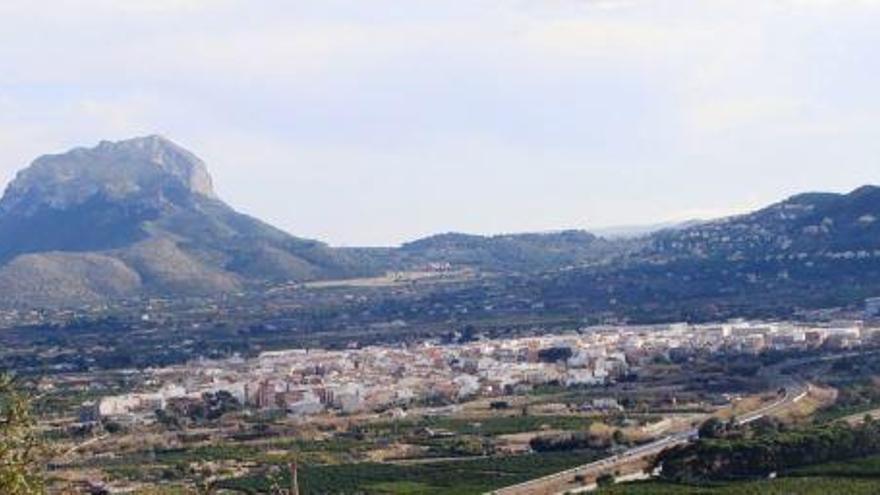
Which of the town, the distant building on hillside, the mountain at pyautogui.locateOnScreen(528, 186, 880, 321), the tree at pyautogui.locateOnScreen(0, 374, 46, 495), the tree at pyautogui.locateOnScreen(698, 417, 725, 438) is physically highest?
the mountain at pyautogui.locateOnScreen(528, 186, 880, 321)

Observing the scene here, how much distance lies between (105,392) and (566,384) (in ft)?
77.4

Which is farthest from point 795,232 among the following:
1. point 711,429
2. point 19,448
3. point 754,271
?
point 19,448

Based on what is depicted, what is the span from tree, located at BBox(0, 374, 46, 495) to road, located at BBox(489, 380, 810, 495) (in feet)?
101

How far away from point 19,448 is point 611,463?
36.7 m

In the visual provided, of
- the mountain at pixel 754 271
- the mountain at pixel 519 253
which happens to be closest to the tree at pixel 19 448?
the mountain at pixel 754 271

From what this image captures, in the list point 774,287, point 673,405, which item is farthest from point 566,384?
point 774,287

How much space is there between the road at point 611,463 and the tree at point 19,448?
101ft

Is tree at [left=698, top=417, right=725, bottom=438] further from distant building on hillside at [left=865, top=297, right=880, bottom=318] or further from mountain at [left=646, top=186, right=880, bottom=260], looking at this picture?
mountain at [left=646, top=186, right=880, bottom=260]

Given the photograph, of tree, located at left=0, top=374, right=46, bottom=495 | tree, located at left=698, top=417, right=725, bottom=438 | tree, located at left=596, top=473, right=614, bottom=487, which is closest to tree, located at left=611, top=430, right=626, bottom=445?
tree, located at left=698, top=417, right=725, bottom=438

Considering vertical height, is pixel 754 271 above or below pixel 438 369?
above

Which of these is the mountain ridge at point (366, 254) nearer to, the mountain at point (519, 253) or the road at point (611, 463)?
the mountain at point (519, 253)

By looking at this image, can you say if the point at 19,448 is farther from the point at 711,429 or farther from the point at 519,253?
the point at 519,253

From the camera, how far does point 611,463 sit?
4988 centimetres

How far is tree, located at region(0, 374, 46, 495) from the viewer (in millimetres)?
14102
